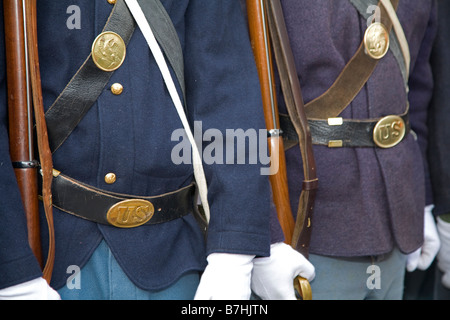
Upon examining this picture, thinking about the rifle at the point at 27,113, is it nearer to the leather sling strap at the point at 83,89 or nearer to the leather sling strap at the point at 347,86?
the leather sling strap at the point at 83,89

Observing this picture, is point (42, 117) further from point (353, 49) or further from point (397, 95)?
point (397, 95)

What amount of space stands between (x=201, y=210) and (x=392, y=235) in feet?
1.84

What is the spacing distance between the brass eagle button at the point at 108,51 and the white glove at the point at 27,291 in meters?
0.44

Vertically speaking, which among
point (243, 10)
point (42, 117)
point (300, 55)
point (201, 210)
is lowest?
point (201, 210)

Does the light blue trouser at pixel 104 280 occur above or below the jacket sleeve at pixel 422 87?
below

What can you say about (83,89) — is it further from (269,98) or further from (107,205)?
(269,98)

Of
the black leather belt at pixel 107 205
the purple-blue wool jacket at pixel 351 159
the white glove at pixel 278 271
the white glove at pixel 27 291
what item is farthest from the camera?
the purple-blue wool jacket at pixel 351 159

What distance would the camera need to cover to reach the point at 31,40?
3.19ft

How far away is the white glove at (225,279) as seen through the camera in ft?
3.66

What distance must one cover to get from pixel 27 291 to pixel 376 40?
1.03 meters

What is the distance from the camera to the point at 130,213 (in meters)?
1.10

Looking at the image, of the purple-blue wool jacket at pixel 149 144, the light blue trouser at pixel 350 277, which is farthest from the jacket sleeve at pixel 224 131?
the light blue trouser at pixel 350 277
